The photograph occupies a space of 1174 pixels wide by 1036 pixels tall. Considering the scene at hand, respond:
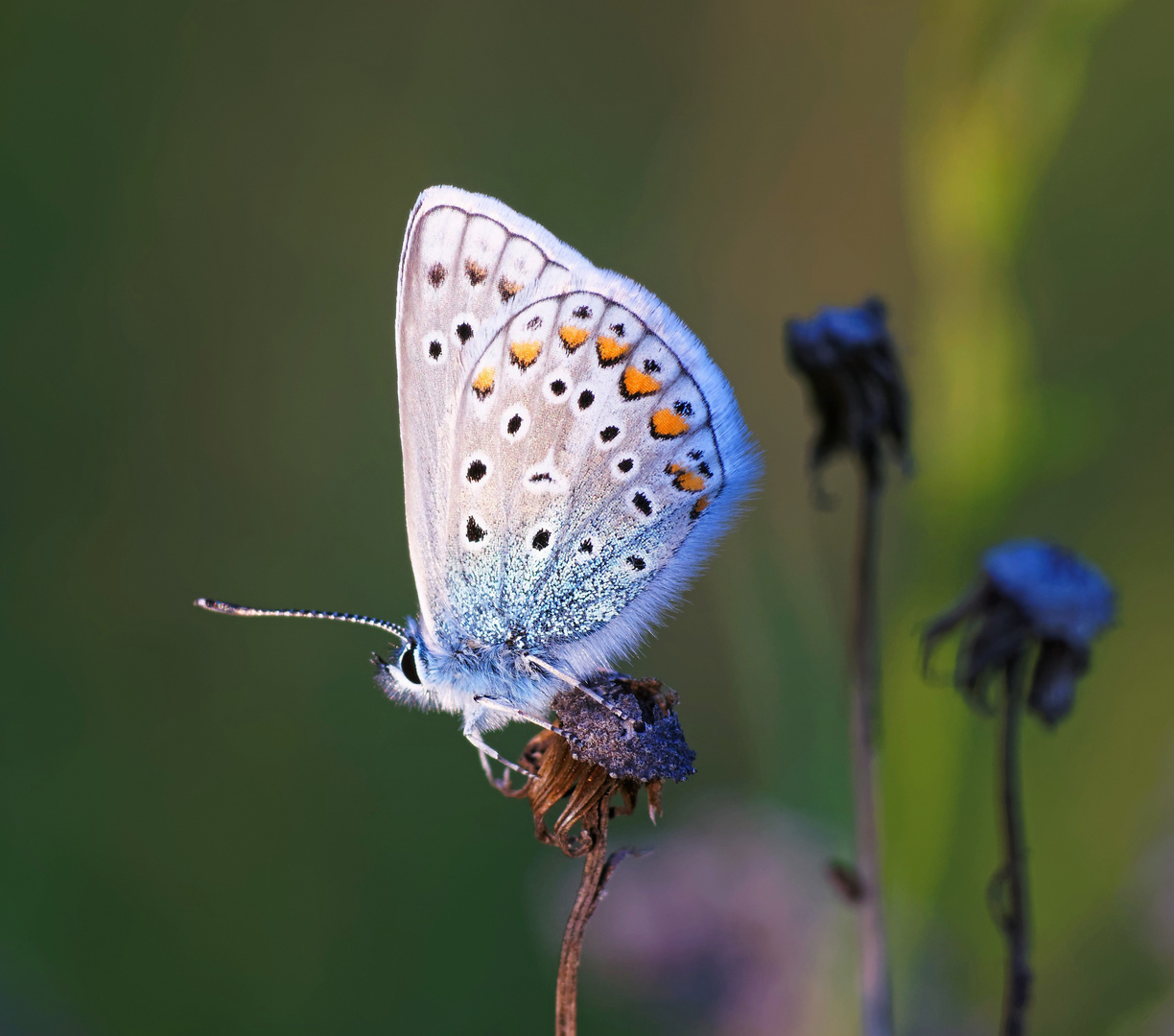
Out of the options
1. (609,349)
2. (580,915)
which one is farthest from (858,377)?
(580,915)

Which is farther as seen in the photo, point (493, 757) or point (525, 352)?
point (525, 352)

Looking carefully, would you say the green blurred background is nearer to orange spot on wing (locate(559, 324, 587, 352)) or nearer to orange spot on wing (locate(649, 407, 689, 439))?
orange spot on wing (locate(649, 407, 689, 439))

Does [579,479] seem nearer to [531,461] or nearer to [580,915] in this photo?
[531,461]

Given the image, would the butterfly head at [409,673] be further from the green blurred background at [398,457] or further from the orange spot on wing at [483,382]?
the green blurred background at [398,457]

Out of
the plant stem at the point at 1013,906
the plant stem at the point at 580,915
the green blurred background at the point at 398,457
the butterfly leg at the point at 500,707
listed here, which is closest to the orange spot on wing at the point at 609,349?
the green blurred background at the point at 398,457

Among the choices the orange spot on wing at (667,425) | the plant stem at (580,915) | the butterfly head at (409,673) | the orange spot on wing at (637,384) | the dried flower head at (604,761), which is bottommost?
the butterfly head at (409,673)

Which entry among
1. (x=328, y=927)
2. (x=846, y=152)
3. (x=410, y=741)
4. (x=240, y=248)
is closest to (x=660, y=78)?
Answer: (x=846, y=152)
